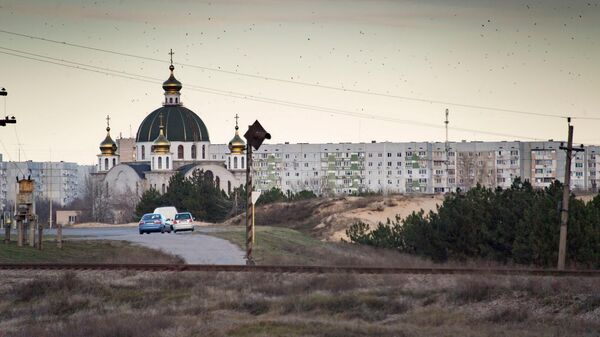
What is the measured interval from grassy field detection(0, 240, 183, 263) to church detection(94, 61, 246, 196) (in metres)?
106

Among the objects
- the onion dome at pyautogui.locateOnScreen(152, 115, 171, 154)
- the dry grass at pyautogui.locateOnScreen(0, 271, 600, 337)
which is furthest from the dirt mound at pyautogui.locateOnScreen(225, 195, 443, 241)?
the onion dome at pyautogui.locateOnScreen(152, 115, 171, 154)

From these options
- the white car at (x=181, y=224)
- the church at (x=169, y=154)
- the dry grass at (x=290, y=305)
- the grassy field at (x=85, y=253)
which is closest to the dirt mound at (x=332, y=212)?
the white car at (x=181, y=224)

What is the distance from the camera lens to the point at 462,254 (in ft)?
178

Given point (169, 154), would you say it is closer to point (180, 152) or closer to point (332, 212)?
point (180, 152)

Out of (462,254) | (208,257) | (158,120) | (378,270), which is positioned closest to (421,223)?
(462,254)

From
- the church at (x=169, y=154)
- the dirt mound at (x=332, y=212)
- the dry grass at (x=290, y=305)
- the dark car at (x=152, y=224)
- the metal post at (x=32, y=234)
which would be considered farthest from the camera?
the church at (x=169, y=154)

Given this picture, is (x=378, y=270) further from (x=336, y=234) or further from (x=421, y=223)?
(x=336, y=234)

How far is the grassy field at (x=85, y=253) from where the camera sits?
43.4 metres

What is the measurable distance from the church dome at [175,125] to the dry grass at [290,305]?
13298 centimetres

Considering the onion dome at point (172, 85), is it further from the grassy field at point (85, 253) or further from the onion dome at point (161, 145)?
the grassy field at point (85, 253)

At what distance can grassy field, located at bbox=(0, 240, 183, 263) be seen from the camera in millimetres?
43438

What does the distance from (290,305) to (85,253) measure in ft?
69.0

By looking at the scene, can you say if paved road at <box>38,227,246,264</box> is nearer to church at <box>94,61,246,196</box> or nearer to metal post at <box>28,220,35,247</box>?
metal post at <box>28,220,35,247</box>

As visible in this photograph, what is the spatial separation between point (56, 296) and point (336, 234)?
182 feet
